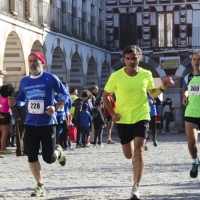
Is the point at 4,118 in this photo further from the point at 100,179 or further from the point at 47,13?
the point at 47,13

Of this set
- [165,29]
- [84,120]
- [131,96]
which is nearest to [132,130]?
[131,96]

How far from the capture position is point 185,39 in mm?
40219

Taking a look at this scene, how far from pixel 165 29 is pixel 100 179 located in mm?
30507

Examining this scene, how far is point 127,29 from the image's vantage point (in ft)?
136

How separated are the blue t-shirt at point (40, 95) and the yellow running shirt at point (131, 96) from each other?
0.76 m

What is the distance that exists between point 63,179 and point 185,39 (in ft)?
98.4

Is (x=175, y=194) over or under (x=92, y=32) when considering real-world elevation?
under

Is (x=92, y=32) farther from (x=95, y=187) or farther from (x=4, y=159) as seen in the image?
(x=95, y=187)

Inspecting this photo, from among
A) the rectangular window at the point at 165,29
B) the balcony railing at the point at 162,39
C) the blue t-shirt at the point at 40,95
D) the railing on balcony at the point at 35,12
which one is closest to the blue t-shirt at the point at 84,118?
the railing on balcony at the point at 35,12

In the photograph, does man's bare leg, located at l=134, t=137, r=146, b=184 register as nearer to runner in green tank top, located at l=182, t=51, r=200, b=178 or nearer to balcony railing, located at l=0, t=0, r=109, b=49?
runner in green tank top, located at l=182, t=51, r=200, b=178

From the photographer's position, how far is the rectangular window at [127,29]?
41.1m

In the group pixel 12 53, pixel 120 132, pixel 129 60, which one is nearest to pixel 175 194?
pixel 120 132

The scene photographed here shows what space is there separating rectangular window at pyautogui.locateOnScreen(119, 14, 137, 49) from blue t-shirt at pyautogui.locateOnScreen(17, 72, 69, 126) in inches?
1255

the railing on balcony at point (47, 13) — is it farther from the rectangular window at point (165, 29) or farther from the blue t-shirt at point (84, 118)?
the rectangular window at point (165, 29)
